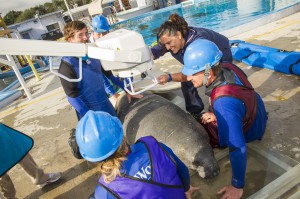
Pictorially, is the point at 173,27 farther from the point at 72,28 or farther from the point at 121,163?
the point at 121,163

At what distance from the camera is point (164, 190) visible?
1.52 metres

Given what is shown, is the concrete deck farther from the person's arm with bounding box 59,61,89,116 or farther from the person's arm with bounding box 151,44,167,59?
the person's arm with bounding box 151,44,167,59

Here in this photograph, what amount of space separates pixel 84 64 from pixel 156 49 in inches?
46.0

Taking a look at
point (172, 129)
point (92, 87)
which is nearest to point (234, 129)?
point (172, 129)

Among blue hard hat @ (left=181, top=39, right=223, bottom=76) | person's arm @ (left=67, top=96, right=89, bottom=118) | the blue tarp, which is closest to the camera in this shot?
blue hard hat @ (left=181, top=39, right=223, bottom=76)

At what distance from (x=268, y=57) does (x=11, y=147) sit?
4.96m

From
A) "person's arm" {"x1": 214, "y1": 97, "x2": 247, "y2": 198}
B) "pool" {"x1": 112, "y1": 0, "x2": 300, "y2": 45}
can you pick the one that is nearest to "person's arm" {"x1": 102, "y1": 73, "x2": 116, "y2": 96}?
"person's arm" {"x1": 214, "y1": 97, "x2": 247, "y2": 198}

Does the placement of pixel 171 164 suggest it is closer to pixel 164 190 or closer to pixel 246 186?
pixel 164 190

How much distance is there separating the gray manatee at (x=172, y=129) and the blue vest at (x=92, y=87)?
0.47 metres

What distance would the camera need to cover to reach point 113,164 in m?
1.46

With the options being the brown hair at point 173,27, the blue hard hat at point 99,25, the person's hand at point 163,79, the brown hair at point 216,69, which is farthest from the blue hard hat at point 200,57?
the blue hard hat at point 99,25

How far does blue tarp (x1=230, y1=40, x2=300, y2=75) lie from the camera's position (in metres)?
4.47

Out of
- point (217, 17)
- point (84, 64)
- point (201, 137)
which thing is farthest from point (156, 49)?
point (217, 17)

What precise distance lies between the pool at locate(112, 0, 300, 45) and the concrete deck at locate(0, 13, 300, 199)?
8429mm
